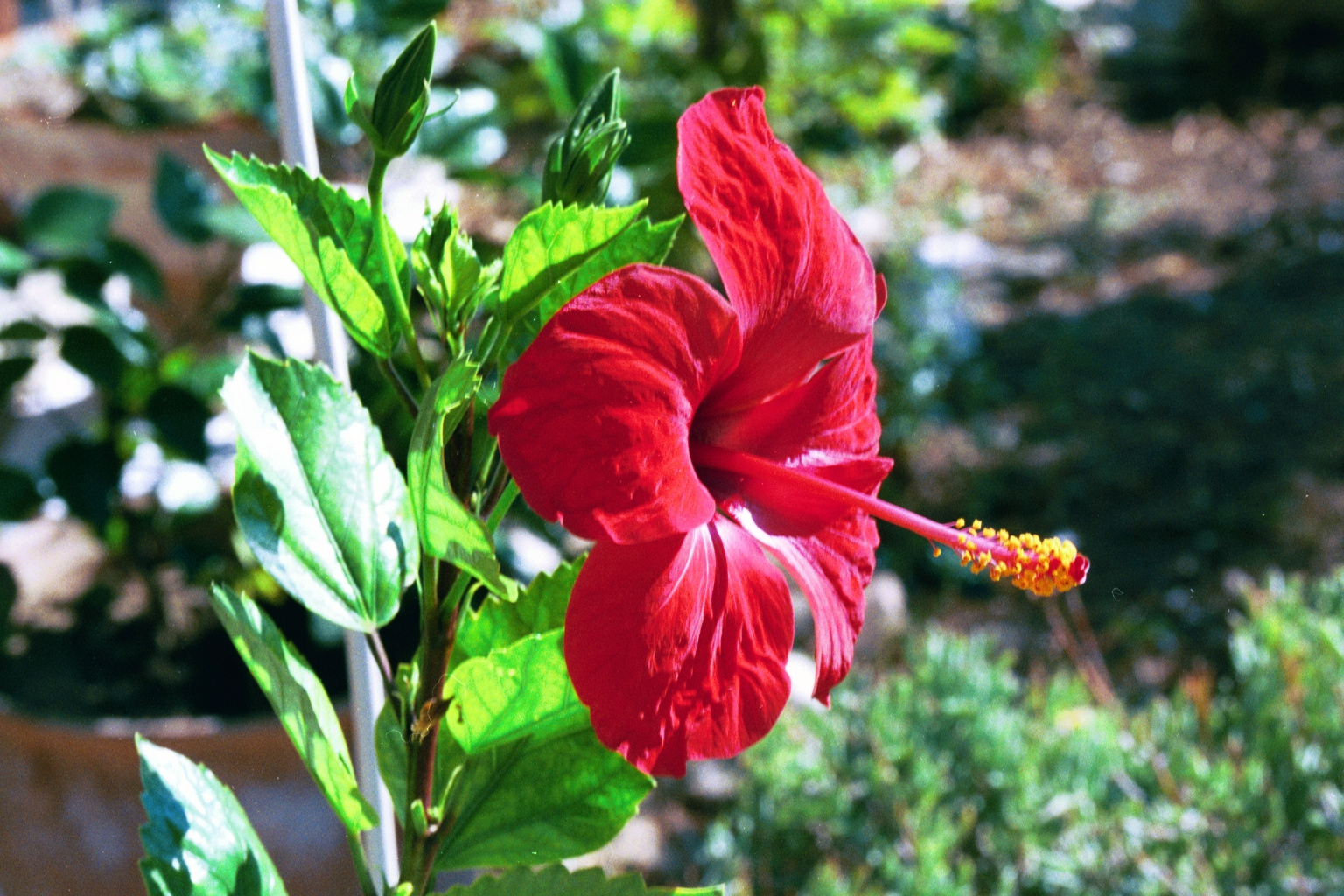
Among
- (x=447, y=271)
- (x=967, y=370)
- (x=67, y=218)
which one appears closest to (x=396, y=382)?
(x=447, y=271)

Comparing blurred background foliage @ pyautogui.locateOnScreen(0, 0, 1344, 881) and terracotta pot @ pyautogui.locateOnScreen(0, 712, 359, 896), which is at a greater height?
terracotta pot @ pyautogui.locateOnScreen(0, 712, 359, 896)

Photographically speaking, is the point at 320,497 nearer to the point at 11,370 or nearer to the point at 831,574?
the point at 831,574

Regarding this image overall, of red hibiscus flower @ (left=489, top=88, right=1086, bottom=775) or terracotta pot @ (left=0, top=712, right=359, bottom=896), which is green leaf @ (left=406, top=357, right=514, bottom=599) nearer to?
red hibiscus flower @ (left=489, top=88, right=1086, bottom=775)

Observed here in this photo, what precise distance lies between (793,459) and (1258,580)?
2.09m

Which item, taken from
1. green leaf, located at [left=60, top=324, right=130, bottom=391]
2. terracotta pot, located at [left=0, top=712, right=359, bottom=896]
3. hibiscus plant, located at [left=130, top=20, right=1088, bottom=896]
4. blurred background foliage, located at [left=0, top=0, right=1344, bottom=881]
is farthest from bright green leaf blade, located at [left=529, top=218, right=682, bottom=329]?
green leaf, located at [left=60, top=324, right=130, bottom=391]

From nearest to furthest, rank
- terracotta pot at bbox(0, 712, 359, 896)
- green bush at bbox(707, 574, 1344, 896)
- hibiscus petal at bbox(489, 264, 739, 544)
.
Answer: hibiscus petal at bbox(489, 264, 739, 544) < terracotta pot at bbox(0, 712, 359, 896) < green bush at bbox(707, 574, 1344, 896)

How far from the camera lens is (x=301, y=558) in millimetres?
372

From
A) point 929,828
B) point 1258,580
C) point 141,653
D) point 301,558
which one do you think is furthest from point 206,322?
point 1258,580

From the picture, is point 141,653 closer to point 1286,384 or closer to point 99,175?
point 99,175

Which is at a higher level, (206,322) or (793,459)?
(793,459)

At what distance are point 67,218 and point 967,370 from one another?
196cm

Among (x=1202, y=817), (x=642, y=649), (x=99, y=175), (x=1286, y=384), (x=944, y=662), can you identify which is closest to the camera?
(x=642, y=649)

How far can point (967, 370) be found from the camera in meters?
2.71

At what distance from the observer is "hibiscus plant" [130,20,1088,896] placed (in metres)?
0.31
